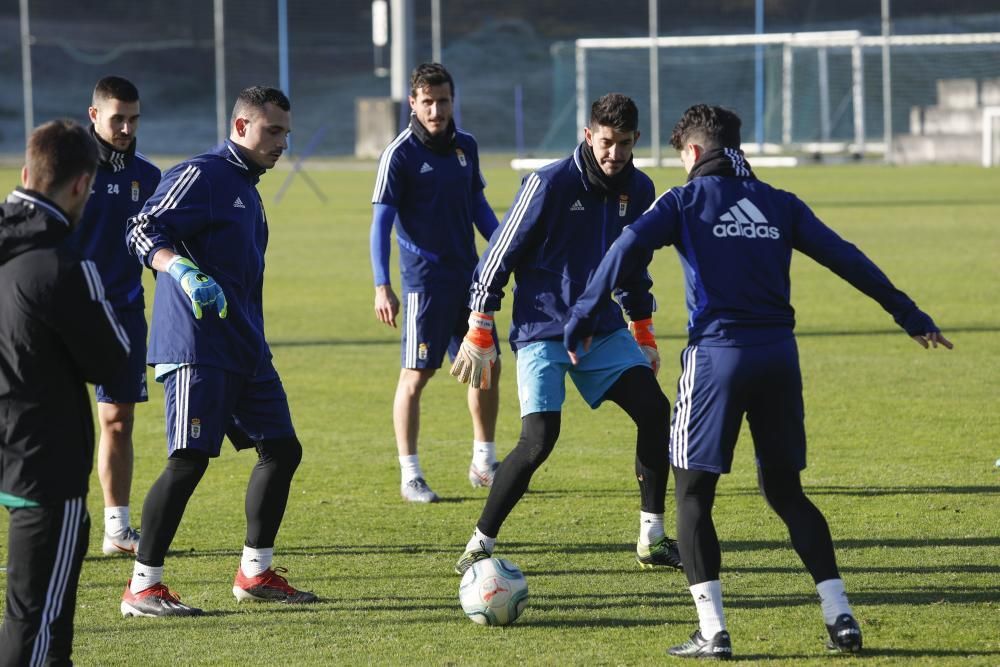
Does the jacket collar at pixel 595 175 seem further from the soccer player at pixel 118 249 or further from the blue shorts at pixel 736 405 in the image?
the soccer player at pixel 118 249

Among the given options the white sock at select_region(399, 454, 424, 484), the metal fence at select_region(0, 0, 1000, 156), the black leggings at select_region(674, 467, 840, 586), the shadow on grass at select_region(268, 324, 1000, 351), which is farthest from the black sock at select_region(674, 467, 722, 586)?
the metal fence at select_region(0, 0, 1000, 156)

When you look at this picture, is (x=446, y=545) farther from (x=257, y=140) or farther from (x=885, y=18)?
A: (x=885, y=18)

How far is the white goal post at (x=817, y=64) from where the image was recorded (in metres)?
41.2

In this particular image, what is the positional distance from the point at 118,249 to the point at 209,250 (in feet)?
3.93

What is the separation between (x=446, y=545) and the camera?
696 cm

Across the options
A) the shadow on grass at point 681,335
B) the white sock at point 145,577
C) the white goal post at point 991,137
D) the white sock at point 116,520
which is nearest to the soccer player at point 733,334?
the white sock at point 145,577

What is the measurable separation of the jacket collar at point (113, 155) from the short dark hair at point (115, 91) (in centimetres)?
18

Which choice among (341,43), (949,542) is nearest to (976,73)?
(341,43)

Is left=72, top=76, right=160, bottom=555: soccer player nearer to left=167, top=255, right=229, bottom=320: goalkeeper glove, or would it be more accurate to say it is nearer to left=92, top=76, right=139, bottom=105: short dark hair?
left=92, top=76, right=139, bottom=105: short dark hair

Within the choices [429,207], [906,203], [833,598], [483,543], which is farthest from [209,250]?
[906,203]

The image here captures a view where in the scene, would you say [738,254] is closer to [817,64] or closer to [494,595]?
[494,595]

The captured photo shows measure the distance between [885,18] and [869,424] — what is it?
108 feet

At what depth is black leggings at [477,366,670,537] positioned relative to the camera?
6.24 meters

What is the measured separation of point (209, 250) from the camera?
590cm
